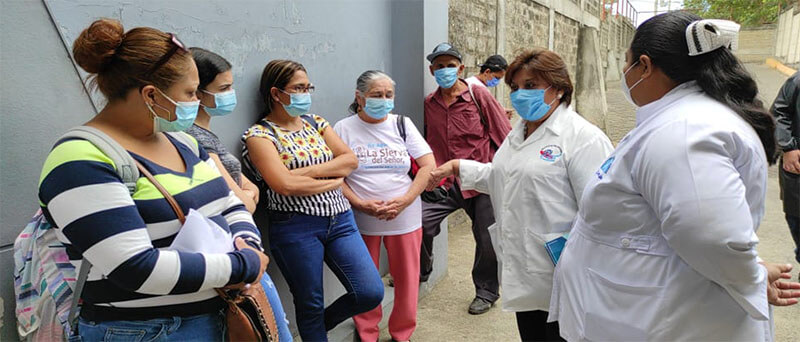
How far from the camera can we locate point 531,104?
→ 251 centimetres

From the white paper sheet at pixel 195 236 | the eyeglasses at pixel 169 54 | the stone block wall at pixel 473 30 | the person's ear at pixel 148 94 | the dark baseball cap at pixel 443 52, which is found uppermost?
the stone block wall at pixel 473 30

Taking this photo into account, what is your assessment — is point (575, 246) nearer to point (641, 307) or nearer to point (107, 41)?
point (641, 307)

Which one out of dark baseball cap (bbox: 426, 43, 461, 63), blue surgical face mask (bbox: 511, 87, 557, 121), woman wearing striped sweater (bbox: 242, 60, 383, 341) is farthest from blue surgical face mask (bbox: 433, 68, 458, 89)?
blue surgical face mask (bbox: 511, 87, 557, 121)

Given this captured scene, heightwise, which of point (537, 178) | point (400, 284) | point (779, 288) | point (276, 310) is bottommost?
point (400, 284)

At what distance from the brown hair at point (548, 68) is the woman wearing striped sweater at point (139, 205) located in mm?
1545

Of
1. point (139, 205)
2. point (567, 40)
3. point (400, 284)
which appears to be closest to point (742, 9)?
point (567, 40)

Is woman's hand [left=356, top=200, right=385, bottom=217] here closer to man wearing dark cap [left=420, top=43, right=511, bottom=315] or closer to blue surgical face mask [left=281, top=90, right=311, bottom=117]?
blue surgical face mask [left=281, top=90, right=311, bottom=117]

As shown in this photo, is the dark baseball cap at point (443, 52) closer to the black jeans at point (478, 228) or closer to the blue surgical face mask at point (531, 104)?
the black jeans at point (478, 228)

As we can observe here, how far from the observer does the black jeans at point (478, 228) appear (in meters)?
4.05

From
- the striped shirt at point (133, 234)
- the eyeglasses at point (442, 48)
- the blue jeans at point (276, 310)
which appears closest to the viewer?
the striped shirt at point (133, 234)

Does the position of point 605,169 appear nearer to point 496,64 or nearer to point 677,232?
point 677,232

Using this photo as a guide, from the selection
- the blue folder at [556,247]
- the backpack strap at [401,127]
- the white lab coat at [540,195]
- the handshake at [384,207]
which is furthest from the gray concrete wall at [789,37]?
the blue folder at [556,247]

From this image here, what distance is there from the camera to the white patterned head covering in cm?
152

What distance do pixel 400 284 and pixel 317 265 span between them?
793 millimetres
